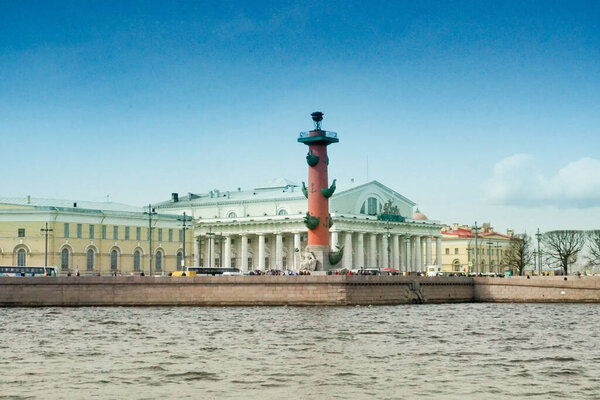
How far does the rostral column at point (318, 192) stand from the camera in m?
57.5

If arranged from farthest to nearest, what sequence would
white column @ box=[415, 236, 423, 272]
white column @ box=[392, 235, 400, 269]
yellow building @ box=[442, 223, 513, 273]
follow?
yellow building @ box=[442, 223, 513, 273]
white column @ box=[415, 236, 423, 272]
white column @ box=[392, 235, 400, 269]

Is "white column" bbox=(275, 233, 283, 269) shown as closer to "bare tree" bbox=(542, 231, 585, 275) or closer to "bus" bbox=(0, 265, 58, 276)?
"bare tree" bbox=(542, 231, 585, 275)

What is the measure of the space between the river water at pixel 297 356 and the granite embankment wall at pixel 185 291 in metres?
6.47

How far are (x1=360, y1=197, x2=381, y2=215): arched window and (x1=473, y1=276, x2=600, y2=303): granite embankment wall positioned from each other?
3022 cm

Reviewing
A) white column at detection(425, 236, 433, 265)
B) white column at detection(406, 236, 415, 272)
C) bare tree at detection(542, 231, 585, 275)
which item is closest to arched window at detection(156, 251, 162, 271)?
white column at detection(406, 236, 415, 272)

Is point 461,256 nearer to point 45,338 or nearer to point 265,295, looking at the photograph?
point 265,295

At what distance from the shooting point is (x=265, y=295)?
5306 cm

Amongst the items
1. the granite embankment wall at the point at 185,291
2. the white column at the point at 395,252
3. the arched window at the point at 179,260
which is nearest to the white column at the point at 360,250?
the white column at the point at 395,252

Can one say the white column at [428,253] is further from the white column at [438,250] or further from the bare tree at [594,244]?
the bare tree at [594,244]

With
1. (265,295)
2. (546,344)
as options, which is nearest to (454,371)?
(546,344)

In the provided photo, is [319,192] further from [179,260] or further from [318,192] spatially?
[179,260]

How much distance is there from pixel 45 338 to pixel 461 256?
93146 millimetres

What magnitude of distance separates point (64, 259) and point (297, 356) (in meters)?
52.1

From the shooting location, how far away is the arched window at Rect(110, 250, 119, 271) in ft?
266
